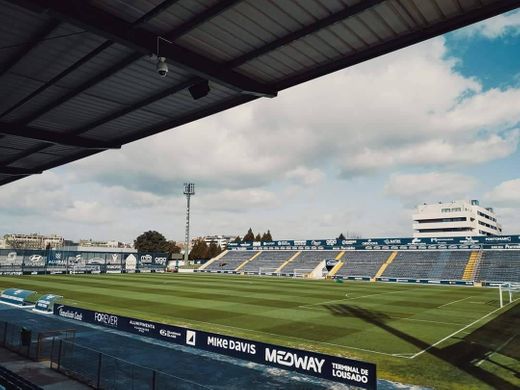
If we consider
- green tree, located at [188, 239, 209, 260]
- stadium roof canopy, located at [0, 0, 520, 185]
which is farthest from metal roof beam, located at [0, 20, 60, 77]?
green tree, located at [188, 239, 209, 260]

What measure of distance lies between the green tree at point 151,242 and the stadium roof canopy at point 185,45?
338ft

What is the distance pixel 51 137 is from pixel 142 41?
1151cm

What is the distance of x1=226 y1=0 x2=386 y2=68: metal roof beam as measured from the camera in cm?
833

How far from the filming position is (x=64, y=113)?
1625 cm

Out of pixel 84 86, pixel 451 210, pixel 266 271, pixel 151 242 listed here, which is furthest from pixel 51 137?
pixel 451 210

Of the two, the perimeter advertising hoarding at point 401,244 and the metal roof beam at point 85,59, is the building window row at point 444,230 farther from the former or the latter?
the metal roof beam at point 85,59

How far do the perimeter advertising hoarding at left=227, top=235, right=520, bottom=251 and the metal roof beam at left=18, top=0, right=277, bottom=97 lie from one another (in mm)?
56893

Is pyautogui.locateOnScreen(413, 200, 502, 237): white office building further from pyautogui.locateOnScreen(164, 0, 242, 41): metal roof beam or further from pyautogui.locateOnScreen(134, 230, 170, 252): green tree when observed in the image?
pyautogui.locateOnScreen(164, 0, 242, 41): metal roof beam

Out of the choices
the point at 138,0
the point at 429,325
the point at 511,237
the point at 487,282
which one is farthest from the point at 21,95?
the point at 511,237

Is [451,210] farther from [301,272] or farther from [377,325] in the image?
[377,325]

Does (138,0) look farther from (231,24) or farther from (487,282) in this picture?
(487,282)

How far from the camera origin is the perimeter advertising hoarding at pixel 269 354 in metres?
8.13

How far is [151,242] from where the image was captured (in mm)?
115875

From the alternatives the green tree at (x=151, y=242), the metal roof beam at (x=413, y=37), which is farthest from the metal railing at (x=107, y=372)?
the green tree at (x=151, y=242)
